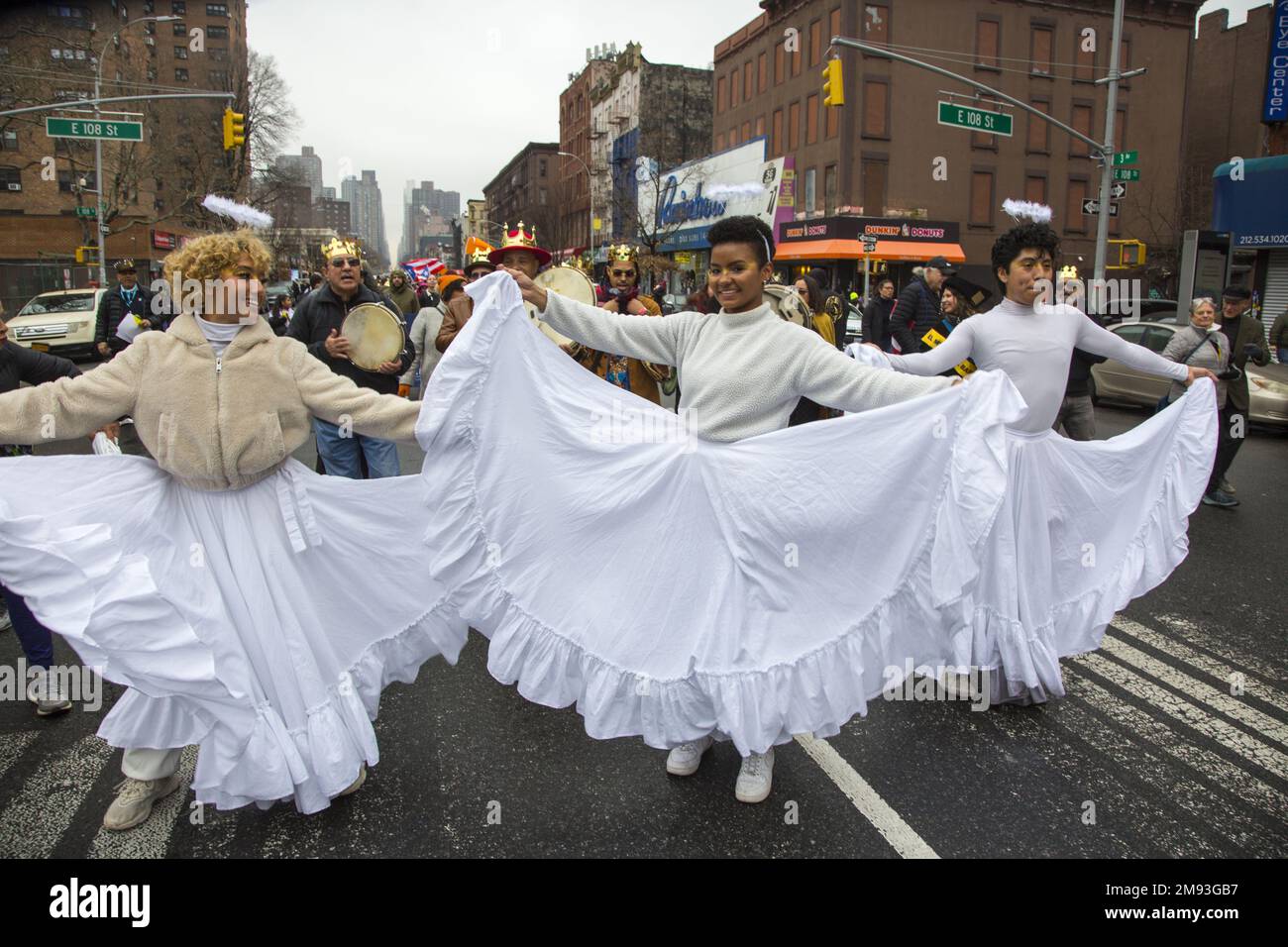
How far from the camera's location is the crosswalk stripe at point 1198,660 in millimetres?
4363

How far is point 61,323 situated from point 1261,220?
28701 mm

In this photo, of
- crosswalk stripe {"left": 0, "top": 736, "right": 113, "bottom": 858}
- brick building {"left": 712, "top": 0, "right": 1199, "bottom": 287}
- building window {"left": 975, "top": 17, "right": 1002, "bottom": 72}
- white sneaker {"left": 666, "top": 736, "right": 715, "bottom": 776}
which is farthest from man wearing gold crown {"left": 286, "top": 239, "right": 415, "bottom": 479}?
building window {"left": 975, "top": 17, "right": 1002, "bottom": 72}

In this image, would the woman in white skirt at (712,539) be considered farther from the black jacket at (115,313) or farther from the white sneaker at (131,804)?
the black jacket at (115,313)

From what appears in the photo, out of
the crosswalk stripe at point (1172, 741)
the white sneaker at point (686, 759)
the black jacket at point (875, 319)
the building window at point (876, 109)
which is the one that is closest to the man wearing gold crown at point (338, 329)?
the white sneaker at point (686, 759)

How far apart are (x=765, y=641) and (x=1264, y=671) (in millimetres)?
3227

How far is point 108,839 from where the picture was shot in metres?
3.13

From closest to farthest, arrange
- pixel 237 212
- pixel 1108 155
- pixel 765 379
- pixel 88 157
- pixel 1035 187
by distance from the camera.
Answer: pixel 765 379 < pixel 237 212 < pixel 1108 155 < pixel 1035 187 < pixel 88 157

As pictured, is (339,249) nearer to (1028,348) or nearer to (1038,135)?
(1028,348)

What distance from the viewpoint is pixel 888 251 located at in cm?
3719

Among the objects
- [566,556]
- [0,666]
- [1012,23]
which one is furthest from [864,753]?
Result: [1012,23]

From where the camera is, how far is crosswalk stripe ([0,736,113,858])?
311cm

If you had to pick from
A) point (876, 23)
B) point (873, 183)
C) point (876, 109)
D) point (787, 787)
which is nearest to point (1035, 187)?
point (873, 183)

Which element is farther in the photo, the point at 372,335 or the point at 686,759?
the point at 372,335

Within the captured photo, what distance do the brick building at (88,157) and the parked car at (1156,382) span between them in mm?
29694
